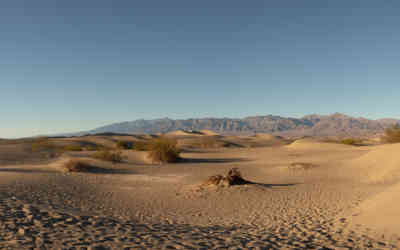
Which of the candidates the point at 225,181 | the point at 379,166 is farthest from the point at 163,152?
the point at 379,166

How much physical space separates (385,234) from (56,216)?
28.7ft

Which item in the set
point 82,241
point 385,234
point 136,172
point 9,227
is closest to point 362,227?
point 385,234

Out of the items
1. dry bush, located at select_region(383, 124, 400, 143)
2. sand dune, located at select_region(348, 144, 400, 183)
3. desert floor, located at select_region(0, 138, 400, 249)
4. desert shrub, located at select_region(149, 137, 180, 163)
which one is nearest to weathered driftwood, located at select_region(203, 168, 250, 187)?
desert floor, located at select_region(0, 138, 400, 249)

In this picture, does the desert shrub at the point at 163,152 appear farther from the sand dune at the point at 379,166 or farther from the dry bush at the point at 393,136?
the dry bush at the point at 393,136

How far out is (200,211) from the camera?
9.67 meters

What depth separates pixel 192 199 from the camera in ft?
38.0

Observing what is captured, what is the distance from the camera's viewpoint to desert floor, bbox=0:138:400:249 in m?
5.75

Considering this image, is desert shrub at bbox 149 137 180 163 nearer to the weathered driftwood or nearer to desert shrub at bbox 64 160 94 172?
desert shrub at bbox 64 160 94 172

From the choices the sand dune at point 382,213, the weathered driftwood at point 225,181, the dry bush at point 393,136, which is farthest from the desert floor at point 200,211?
the dry bush at point 393,136

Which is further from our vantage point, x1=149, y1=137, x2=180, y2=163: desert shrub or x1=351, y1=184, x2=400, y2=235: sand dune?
x1=149, y1=137, x2=180, y2=163: desert shrub

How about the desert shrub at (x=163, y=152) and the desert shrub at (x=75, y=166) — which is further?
the desert shrub at (x=163, y=152)

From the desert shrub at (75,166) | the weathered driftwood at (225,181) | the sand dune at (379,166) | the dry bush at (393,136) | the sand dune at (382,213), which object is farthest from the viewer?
the dry bush at (393,136)

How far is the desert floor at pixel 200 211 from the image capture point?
575 centimetres

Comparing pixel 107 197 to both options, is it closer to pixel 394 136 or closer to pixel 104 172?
pixel 104 172
